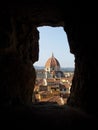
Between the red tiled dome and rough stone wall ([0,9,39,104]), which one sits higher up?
the red tiled dome

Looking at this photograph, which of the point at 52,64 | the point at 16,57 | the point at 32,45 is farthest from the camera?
the point at 52,64

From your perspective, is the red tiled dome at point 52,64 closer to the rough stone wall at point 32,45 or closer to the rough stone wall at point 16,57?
the rough stone wall at point 16,57

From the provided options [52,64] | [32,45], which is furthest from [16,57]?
[52,64]

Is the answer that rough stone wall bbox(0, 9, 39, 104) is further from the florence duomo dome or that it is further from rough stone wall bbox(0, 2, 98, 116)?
the florence duomo dome

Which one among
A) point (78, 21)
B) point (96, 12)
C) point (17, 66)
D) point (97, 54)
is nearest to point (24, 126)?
point (97, 54)

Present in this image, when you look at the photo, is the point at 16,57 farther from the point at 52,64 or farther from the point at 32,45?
the point at 52,64

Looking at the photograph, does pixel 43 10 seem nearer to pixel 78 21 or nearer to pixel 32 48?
pixel 78 21

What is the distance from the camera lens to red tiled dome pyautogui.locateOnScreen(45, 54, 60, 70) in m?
100

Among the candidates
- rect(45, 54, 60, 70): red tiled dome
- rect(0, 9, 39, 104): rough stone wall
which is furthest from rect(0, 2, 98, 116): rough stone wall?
rect(45, 54, 60, 70): red tiled dome

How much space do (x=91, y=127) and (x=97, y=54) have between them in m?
2.37

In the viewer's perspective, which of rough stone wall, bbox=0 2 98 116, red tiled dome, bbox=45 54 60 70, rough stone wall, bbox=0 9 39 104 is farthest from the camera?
red tiled dome, bbox=45 54 60 70

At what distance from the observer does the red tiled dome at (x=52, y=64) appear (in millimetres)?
100062

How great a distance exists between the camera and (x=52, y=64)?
10012 centimetres

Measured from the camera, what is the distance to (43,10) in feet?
38.2
